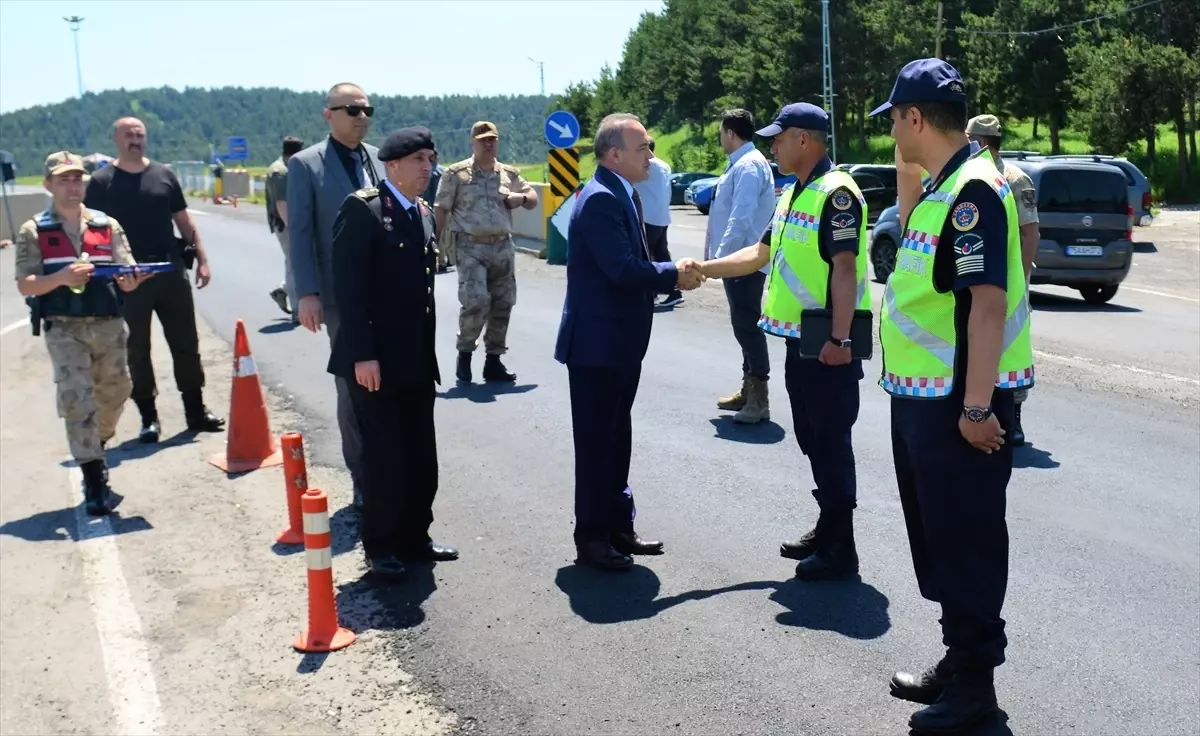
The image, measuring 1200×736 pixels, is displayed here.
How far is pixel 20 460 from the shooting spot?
9.20 meters

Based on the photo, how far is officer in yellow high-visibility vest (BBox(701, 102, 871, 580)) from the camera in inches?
219

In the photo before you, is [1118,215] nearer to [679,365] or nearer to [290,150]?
[679,365]

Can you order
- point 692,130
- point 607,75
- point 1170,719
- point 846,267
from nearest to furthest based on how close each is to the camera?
point 1170,719, point 846,267, point 692,130, point 607,75

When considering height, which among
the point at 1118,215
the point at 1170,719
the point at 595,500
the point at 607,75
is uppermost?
the point at 607,75

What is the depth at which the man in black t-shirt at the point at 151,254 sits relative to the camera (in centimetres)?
909

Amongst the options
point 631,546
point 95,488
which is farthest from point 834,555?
point 95,488

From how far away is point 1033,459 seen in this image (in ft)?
25.7

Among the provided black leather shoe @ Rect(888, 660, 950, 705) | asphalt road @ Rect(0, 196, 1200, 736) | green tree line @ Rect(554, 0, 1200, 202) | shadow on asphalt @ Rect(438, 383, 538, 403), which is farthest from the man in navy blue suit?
green tree line @ Rect(554, 0, 1200, 202)

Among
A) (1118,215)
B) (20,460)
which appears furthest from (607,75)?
(20,460)

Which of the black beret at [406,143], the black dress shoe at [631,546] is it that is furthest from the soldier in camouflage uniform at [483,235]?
the black dress shoe at [631,546]

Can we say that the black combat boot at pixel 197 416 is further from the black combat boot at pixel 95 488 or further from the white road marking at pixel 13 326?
the white road marking at pixel 13 326

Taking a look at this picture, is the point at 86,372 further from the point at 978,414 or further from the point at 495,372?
the point at 978,414

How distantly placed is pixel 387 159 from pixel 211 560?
2.47 metres

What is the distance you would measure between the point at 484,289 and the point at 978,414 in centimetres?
725
